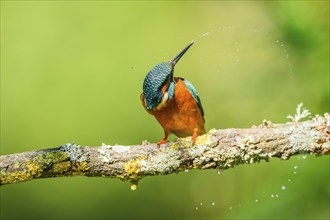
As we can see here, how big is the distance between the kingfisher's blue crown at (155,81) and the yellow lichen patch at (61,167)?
695 millimetres

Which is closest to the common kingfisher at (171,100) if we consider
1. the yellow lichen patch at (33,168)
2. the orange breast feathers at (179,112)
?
the orange breast feathers at (179,112)

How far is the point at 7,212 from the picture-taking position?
406 centimetres

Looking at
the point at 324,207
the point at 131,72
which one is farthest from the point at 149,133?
the point at 324,207

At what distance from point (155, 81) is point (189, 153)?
1.78 feet

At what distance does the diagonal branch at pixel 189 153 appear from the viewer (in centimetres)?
248

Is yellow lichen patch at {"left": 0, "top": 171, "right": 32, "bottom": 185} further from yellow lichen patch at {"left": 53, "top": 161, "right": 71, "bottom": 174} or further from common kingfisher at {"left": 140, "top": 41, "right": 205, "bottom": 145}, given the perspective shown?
common kingfisher at {"left": 140, "top": 41, "right": 205, "bottom": 145}

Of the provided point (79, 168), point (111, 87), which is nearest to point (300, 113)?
point (79, 168)

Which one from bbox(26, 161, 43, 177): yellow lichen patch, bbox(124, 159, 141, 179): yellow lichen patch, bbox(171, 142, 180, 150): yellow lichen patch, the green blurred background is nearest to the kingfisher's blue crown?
bbox(171, 142, 180, 150): yellow lichen patch

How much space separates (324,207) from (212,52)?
8.19 feet

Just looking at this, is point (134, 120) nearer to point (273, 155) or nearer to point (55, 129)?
point (55, 129)

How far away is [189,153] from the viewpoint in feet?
8.50

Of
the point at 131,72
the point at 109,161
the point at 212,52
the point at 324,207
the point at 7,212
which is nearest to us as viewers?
the point at 324,207

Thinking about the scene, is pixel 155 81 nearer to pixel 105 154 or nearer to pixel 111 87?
pixel 105 154

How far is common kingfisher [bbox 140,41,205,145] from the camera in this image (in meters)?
3.01
